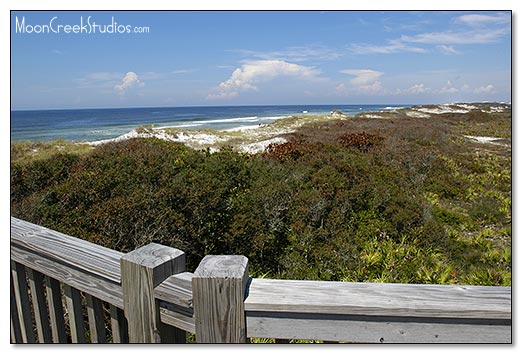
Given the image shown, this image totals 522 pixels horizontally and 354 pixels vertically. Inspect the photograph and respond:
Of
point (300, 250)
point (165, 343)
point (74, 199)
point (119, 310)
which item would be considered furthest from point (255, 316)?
point (300, 250)

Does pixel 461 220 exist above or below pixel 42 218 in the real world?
below

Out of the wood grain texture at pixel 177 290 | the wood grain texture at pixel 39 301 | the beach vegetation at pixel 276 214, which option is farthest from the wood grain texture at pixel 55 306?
the beach vegetation at pixel 276 214

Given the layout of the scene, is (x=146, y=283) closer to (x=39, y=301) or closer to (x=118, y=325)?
(x=118, y=325)

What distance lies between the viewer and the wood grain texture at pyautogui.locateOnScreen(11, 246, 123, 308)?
60.2 inches

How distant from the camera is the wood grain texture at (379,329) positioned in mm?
1242

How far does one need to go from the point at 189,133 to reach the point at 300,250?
55.0ft

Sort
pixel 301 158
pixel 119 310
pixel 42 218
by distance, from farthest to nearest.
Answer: pixel 301 158
pixel 42 218
pixel 119 310

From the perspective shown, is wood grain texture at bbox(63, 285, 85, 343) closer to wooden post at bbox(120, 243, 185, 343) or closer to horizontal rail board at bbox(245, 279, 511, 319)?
wooden post at bbox(120, 243, 185, 343)

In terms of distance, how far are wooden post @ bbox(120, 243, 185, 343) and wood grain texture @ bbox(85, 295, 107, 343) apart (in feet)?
0.96

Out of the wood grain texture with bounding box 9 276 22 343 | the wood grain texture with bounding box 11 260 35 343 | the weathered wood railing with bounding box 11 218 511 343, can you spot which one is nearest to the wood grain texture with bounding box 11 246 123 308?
the weathered wood railing with bounding box 11 218 511 343

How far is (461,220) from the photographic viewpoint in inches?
313

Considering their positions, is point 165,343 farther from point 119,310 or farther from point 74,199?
point 74,199

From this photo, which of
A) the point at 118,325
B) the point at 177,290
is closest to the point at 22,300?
the point at 118,325
